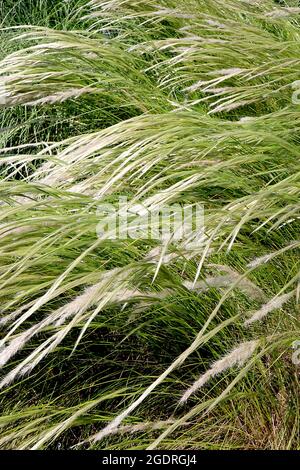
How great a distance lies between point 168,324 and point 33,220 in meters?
0.36

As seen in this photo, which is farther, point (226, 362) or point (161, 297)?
point (161, 297)

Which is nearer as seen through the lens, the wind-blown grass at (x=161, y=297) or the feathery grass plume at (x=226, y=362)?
the feathery grass plume at (x=226, y=362)

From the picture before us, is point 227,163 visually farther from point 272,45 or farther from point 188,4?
point 188,4

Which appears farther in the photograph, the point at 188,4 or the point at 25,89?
the point at 188,4

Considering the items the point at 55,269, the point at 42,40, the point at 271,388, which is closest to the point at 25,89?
the point at 42,40

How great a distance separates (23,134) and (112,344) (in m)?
1.19

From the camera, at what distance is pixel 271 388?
1928mm

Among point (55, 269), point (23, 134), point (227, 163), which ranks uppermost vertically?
point (227, 163)

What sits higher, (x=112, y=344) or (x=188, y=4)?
(x=188, y=4)

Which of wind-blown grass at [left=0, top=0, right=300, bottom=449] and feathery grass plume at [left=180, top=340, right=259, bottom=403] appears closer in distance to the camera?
feathery grass plume at [left=180, top=340, right=259, bottom=403]

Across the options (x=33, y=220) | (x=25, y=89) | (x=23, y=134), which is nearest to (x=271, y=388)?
(x=33, y=220)

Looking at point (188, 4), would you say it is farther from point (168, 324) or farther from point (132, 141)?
point (168, 324)
